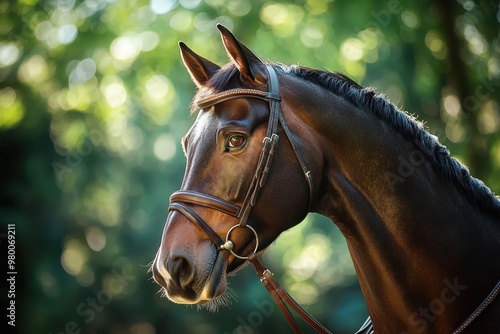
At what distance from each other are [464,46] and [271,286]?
7651 millimetres

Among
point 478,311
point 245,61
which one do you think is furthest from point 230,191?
point 478,311

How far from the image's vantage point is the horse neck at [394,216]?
2953mm

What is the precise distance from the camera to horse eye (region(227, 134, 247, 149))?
9.73 ft

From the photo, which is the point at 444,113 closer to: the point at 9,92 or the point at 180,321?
the point at 180,321

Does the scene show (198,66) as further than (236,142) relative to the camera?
Yes

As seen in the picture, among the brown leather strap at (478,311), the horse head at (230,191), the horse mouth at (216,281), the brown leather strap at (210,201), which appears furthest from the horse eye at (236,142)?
the brown leather strap at (478,311)

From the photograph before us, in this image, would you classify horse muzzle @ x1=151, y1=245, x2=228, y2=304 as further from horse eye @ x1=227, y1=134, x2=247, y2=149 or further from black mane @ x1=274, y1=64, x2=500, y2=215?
black mane @ x1=274, y1=64, x2=500, y2=215

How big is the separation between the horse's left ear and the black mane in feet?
0.94

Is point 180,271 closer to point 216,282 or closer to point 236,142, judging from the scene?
point 216,282

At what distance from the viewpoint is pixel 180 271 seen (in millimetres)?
2793

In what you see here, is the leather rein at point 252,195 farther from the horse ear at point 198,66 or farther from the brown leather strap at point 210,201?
the horse ear at point 198,66

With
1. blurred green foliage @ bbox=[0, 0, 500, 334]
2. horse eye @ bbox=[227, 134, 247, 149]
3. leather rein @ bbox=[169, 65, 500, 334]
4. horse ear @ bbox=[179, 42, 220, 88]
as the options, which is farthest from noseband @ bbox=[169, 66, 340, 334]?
blurred green foliage @ bbox=[0, 0, 500, 334]

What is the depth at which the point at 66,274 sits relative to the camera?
11016mm

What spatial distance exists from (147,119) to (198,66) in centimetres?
762
